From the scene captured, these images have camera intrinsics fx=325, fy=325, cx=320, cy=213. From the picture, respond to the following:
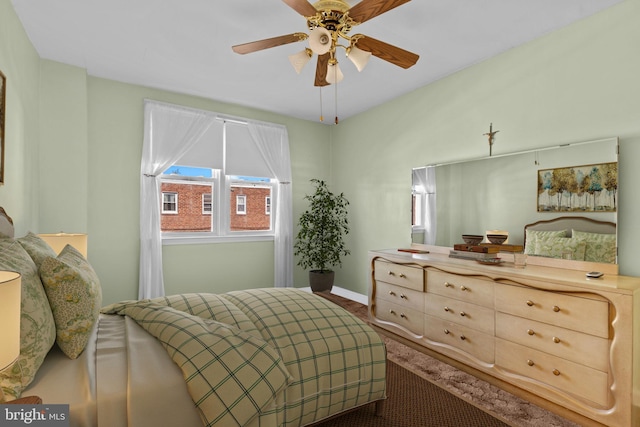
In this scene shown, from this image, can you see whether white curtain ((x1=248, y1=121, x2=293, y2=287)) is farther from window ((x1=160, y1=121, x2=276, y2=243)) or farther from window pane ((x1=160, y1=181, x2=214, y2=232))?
window pane ((x1=160, y1=181, x2=214, y2=232))

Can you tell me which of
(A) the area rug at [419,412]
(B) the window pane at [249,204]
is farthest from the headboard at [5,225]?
(B) the window pane at [249,204]

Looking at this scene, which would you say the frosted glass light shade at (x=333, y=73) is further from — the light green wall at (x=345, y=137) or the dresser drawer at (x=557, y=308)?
the dresser drawer at (x=557, y=308)

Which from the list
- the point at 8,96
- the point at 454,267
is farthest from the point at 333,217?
the point at 8,96

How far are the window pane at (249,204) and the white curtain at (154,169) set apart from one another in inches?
34.2

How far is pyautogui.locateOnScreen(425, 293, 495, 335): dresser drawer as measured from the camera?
8.02 ft

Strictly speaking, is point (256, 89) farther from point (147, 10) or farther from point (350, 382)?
point (350, 382)

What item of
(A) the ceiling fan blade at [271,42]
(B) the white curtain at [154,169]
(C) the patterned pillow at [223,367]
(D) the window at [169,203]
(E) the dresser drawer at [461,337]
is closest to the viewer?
(C) the patterned pillow at [223,367]

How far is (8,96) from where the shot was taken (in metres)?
2.27

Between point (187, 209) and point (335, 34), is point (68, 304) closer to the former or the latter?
point (335, 34)

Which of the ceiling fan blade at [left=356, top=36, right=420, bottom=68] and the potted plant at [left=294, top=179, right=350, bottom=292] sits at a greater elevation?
the ceiling fan blade at [left=356, top=36, right=420, bottom=68]

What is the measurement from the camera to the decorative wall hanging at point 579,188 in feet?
7.48

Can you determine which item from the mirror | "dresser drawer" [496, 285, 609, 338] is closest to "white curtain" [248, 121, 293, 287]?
the mirror

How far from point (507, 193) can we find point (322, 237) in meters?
2.47

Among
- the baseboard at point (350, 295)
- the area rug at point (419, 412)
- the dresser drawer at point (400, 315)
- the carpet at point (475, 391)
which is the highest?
the dresser drawer at point (400, 315)
